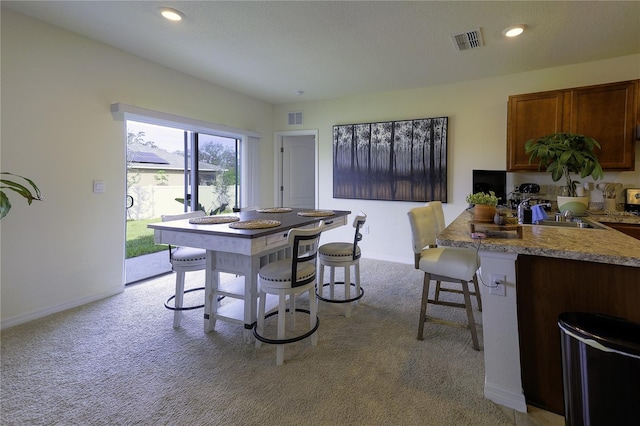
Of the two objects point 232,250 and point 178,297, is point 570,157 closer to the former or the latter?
point 232,250

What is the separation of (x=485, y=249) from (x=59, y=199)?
3.47 meters

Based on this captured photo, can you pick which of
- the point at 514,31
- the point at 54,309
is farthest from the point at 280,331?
the point at 514,31

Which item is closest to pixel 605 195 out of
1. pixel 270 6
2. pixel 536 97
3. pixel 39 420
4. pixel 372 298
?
pixel 536 97

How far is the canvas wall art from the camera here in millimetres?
4355

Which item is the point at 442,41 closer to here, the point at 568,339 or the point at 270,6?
the point at 270,6

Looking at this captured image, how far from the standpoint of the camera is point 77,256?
3027 millimetres

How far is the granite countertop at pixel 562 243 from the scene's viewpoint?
132 centimetres

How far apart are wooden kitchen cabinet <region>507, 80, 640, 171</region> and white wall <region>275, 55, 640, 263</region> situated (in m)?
0.35

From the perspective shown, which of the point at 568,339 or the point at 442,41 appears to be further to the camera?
the point at 442,41

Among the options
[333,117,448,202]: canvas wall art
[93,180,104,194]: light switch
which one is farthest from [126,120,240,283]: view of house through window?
[333,117,448,202]: canvas wall art

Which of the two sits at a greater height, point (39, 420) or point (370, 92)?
point (370, 92)

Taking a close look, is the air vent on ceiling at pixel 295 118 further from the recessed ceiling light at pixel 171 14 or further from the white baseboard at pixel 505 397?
the white baseboard at pixel 505 397

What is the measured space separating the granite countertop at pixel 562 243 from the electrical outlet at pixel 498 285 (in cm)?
17

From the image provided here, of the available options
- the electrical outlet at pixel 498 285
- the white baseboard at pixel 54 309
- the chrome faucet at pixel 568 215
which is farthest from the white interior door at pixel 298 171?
the electrical outlet at pixel 498 285
